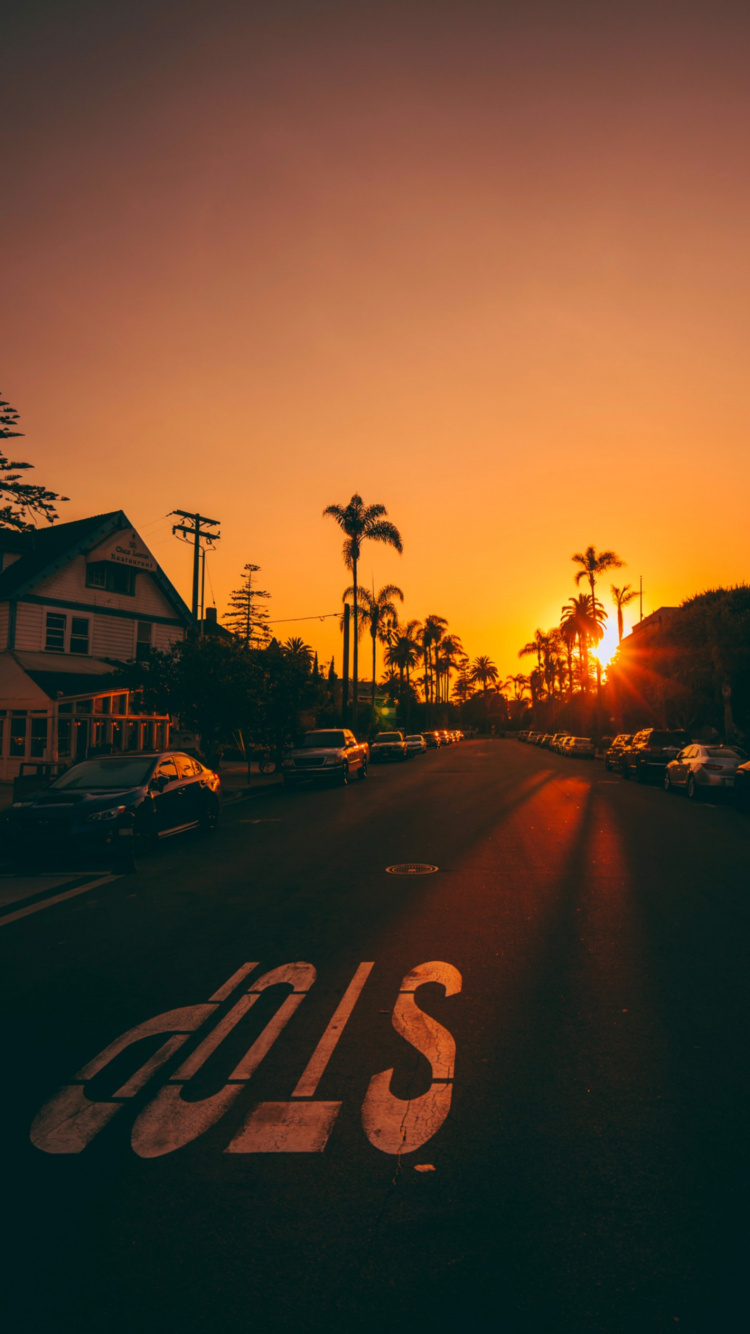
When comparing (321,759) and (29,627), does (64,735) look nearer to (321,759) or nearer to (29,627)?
(29,627)

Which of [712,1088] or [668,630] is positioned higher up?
[668,630]

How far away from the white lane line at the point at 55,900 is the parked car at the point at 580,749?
149 ft

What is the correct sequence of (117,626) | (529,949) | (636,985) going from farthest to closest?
(117,626) → (529,949) → (636,985)

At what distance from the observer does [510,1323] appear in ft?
8.71

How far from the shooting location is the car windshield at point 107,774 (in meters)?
12.5

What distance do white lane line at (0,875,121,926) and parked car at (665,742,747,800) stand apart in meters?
15.5

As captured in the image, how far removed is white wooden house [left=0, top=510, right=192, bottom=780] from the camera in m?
27.0

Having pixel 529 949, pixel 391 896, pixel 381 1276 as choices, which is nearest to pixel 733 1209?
pixel 381 1276

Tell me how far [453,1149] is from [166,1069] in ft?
5.88

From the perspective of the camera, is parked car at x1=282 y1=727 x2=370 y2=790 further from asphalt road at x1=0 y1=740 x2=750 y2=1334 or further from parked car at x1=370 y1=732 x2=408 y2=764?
parked car at x1=370 y1=732 x2=408 y2=764

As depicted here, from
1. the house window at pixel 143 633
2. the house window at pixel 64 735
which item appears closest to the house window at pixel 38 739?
the house window at pixel 64 735

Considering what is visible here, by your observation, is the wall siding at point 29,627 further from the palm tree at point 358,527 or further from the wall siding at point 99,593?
the palm tree at point 358,527

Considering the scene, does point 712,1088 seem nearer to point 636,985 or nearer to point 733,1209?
point 733,1209

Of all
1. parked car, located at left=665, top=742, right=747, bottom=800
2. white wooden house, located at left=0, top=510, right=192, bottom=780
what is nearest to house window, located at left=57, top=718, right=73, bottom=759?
white wooden house, located at left=0, top=510, right=192, bottom=780
